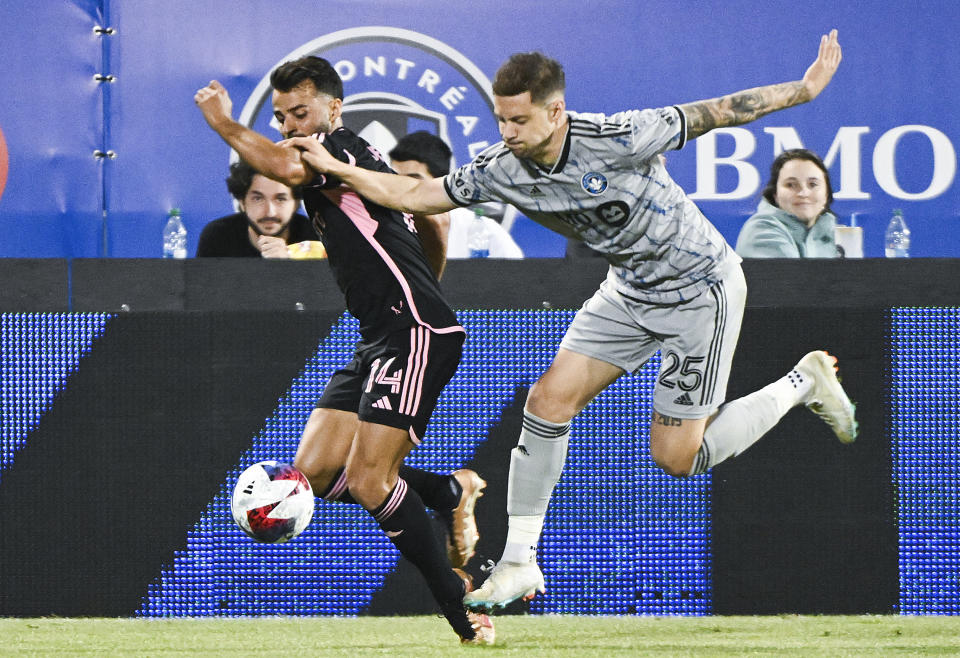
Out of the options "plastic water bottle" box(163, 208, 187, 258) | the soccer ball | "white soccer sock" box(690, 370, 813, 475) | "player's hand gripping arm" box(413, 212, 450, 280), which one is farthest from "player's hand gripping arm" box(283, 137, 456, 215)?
"plastic water bottle" box(163, 208, 187, 258)

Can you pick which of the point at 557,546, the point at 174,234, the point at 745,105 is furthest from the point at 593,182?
the point at 174,234

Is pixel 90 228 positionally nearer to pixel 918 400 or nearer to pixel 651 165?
pixel 651 165

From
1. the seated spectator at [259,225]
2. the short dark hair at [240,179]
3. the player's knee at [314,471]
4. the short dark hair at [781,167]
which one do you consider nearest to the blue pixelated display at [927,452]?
the short dark hair at [781,167]

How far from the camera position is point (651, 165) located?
486 centimetres

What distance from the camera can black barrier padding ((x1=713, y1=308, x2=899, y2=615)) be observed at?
5.89 metres

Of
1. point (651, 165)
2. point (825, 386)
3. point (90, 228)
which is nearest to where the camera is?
point (651, 165)

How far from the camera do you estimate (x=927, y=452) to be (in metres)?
5.93

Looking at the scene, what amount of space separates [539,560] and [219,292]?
173 centimetres

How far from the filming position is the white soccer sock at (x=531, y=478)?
516 centimetres

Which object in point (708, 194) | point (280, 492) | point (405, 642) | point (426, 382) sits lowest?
point (405, 642)

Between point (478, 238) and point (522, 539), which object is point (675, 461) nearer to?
point (522, 539)

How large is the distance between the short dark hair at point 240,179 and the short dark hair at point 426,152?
69cm

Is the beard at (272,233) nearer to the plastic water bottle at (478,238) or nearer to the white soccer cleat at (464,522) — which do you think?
the plastic water bottle at (478,238)

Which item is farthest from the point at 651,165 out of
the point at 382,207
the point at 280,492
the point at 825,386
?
the point at 280,492
